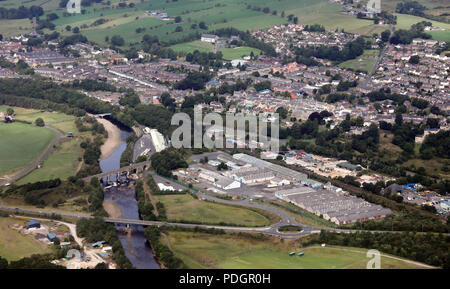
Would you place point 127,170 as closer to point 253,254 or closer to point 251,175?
point 251,175

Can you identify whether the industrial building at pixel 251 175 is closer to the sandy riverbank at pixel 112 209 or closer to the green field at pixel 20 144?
the sandy riverbank at pixel 112 209

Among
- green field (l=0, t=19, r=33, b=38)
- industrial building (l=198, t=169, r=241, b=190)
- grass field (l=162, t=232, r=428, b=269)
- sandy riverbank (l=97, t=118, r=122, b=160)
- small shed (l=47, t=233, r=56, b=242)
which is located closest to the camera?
grass field (l=162, t=232, r=428, b=269)

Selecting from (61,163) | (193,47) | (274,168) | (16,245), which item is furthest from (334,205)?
(193,47)

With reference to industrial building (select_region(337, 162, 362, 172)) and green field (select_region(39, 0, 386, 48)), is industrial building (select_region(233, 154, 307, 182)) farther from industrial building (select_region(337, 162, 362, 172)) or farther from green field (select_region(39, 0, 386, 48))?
green field (select_region(39, 0, 386, 48))

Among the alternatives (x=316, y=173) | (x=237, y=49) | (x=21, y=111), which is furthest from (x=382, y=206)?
(x=237, y=49)

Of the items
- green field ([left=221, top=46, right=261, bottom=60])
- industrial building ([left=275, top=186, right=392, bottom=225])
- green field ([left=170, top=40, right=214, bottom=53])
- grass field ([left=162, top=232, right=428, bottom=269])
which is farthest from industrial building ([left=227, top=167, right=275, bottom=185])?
green field ([left=170, top=40, right=214, bottom=53])

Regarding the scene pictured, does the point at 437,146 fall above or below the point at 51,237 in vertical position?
above

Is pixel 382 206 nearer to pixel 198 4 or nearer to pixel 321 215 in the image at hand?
pixel 321 215
